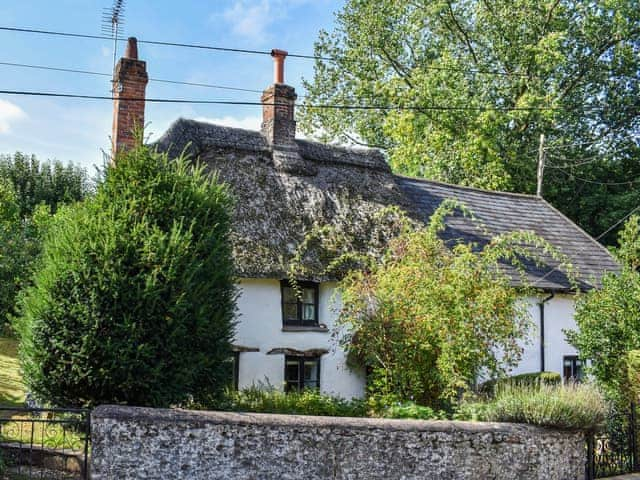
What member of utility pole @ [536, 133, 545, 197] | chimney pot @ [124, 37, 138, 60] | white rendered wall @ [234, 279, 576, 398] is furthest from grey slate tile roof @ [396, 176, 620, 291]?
chimney pot @ [124, 37, 138, 60]

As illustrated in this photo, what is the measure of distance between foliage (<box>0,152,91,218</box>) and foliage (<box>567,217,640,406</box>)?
23943 mm

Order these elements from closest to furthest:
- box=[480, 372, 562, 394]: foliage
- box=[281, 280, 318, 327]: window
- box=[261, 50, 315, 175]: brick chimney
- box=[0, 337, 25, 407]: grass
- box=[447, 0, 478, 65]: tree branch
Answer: box=[480, 372, 562, 394]: foliage < box=[281, 280, 318, 327]: window < box=[0, 337, 25, 407]: grass < box=[261, 50, 315, 175]: brick chimney < box=[447, 0, 478, 65]: tree branch

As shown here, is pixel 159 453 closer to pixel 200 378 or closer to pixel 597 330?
pixel 200 378

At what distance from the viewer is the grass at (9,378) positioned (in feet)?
47.8

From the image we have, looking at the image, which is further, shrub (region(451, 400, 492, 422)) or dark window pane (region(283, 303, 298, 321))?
dark window pane (region(283, 303, 298, 321))

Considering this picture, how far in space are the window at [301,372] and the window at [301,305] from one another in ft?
2.41

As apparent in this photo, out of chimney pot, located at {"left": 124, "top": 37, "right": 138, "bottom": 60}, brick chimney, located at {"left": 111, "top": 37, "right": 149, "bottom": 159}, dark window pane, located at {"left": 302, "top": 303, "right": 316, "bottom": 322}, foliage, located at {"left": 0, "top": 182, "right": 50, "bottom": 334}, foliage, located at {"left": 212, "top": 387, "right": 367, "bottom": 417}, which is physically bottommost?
foliage, located at {"left": 212, "top": 387, "right": 367, "bottom": 417}

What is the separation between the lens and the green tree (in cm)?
2680

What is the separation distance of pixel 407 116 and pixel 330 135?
5.91 metres

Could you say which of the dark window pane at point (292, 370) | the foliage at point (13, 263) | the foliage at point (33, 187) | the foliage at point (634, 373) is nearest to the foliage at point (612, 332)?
the foliage at point (634, 373)

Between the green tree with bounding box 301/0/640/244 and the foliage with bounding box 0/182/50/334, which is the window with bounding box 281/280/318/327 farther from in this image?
the green tree with bounding box 301/0/640/244

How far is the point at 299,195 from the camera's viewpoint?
15.7m

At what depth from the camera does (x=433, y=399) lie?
1227cm

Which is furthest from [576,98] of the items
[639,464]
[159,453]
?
[159,453]
